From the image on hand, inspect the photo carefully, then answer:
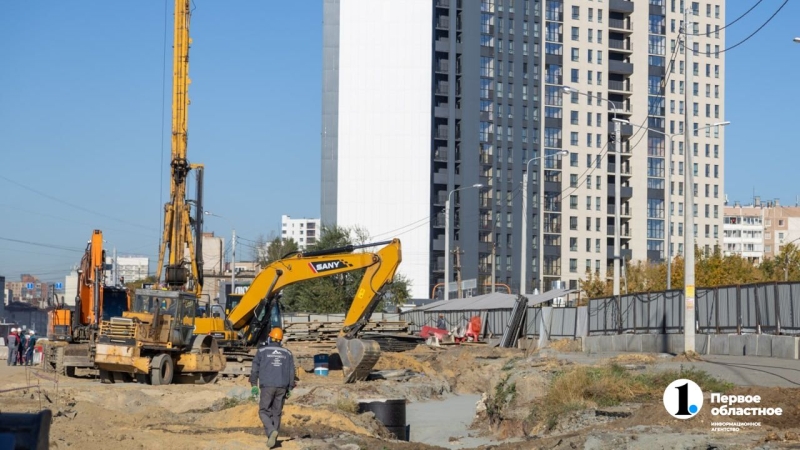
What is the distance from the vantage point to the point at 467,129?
360 feet

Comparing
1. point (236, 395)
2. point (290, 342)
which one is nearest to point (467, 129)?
point (290, 342)

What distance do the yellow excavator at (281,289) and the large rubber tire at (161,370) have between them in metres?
2.88

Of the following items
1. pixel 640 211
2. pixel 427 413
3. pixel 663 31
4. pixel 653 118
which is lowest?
pixel 427 413

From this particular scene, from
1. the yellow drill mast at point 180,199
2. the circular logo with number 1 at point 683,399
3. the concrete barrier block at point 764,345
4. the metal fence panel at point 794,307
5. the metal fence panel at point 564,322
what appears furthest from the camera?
the metal fence panel at point 564,322

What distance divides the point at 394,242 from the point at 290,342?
13045 mm

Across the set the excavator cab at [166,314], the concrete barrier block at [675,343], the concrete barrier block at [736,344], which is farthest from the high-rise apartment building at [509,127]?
the excavator cab at [166,314]

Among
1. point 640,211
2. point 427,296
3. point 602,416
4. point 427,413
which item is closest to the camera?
point 602,416

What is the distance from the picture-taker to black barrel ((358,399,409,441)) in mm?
20875

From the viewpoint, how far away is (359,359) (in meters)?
29.0

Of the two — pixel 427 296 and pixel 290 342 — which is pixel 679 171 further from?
pixel 290 342

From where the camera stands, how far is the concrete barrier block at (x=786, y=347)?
26.5 meters

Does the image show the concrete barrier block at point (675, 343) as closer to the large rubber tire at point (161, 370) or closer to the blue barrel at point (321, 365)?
the blue barrel at point (321, 365)

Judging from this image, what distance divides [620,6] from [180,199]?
330 ft

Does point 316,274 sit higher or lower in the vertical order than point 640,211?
lower
